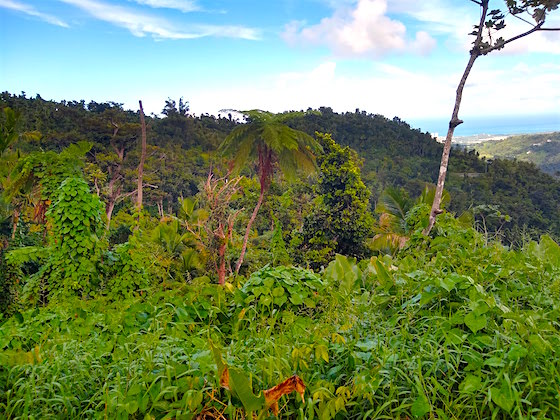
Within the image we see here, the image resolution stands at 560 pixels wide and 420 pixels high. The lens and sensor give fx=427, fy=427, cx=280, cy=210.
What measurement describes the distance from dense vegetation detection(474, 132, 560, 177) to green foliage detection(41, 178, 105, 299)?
2131 inches

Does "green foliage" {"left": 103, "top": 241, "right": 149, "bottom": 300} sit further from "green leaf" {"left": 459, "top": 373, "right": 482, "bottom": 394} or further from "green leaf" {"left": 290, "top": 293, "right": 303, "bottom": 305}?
"green leaf" {"left": 459, "top": 373, "right": 482, "bottom": 394}

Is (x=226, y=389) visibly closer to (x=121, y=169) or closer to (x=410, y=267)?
(x=410, y=267)

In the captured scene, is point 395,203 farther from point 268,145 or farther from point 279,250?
point 268,145

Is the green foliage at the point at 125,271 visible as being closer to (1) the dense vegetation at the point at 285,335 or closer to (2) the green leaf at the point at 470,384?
(1) the dense vegetation at the point at 285,335

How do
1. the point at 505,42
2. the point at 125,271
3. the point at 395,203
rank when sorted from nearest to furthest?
the point at 125,271, the point at 505,42, the point at 395,203

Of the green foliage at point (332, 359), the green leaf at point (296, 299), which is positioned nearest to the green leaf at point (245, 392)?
the green foliage at point (332, 359)

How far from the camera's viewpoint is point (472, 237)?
3197 mm

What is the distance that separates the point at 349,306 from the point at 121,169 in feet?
65.0

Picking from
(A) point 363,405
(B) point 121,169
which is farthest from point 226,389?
(B) point 121,169

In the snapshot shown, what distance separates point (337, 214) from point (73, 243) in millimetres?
7176

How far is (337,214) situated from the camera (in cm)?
1094

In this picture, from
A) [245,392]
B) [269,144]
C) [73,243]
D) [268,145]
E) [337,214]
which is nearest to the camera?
[245,392]

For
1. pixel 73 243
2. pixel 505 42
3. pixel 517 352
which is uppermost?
pixel 505 42

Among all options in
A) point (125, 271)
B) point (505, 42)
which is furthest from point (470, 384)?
point (505, 42)
